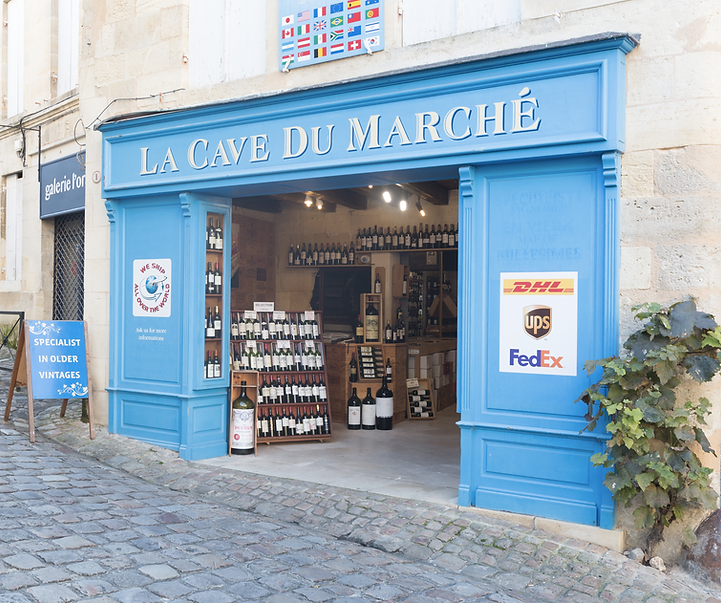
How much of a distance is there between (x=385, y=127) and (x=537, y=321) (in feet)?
6.64

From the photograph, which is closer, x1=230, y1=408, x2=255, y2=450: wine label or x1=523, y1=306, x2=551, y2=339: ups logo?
x1=523, y1=306, x2=551, y2=339: ups logo

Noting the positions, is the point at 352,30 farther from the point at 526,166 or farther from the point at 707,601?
the point at 707,601

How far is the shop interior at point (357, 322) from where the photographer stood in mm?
6934

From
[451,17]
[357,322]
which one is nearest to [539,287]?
[451,17]

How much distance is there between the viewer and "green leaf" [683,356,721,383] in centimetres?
424

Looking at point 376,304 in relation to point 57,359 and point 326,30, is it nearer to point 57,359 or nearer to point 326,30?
point 57,359

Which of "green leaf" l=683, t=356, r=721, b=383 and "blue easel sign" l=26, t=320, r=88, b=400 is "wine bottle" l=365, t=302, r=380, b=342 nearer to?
"blue easel sign" l=26, t=320, r=88, b=400

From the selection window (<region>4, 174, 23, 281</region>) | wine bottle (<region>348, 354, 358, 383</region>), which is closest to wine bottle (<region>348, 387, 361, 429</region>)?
wine bottle (<region>348, 354, 358, 383</region>)

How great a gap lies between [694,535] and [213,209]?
520cm

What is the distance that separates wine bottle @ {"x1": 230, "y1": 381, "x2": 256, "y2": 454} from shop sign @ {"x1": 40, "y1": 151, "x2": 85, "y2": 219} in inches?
141

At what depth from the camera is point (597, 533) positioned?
4.70 metres

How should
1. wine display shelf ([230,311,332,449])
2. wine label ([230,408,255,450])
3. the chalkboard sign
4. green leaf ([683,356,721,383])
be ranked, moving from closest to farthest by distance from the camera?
1. green leaf ([683,356,721,383])
2. wine label ([230,408,255,450])
3. the chalkboard sign
4. wine display shelf ([230,311,332,449])

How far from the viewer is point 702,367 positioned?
427 cm

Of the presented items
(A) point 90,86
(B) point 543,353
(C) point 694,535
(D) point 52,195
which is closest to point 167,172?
(A) point 90,86
